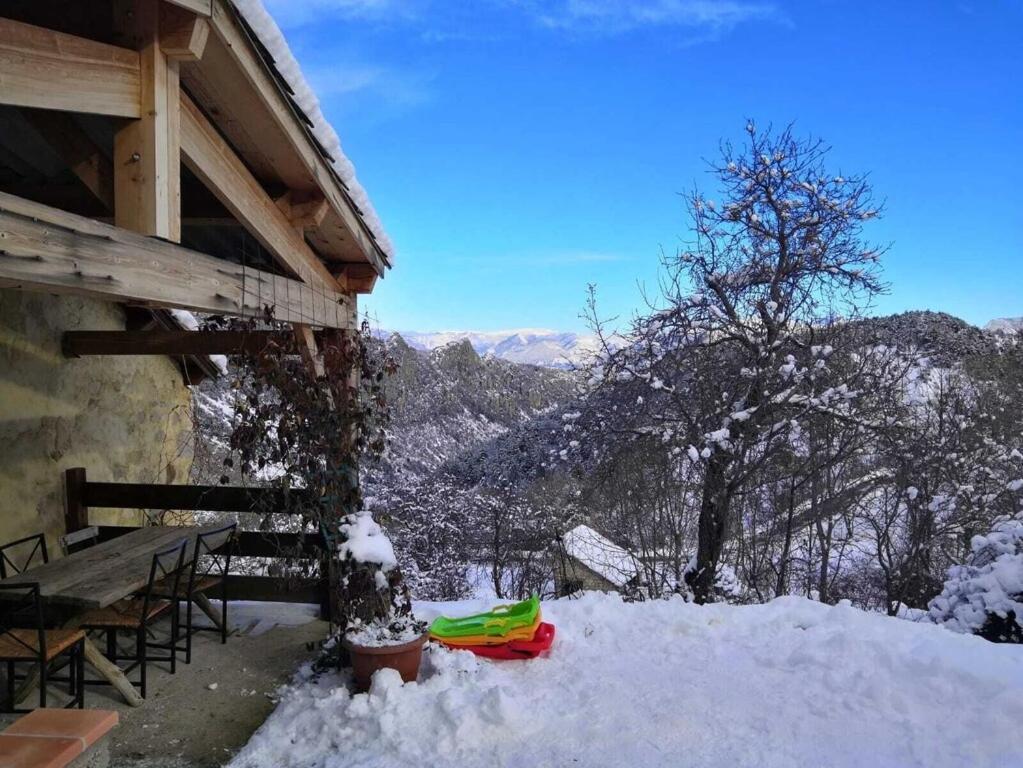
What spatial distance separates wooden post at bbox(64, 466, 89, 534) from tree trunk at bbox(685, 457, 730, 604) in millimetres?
6121

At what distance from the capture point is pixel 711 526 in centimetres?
841

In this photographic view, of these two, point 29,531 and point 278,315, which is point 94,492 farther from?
point 278,315

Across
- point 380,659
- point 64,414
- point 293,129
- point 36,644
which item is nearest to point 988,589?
point 380,659

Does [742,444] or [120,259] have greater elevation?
[120,259]

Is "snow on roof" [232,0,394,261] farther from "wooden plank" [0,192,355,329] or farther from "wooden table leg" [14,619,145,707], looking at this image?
"wooden table leg" [14,619,145,707]

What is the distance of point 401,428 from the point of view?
16.3 meters

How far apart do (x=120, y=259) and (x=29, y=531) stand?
Answer: 3.44m

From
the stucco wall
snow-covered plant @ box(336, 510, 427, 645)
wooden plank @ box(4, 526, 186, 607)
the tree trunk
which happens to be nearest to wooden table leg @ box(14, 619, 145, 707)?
wooden plank @ box(4, 526, 186, 607)

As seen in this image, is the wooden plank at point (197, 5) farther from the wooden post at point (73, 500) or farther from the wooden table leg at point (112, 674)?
the wooden post at point (73, 500)

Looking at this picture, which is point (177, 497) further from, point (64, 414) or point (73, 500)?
point (64, 414)

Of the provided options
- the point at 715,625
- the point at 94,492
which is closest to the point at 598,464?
the point at 715,625

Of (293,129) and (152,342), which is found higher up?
(293,129)

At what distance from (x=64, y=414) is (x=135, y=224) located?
3.31 meters

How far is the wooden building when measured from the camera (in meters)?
2.28
